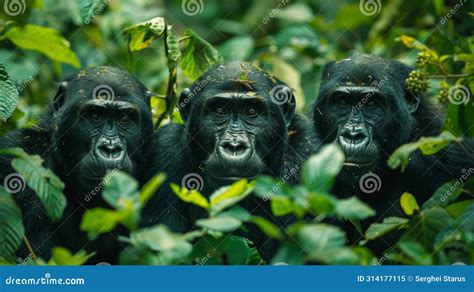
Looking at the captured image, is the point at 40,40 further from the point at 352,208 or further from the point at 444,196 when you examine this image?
the point at 352,208

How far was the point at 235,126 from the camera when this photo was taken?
9945mm

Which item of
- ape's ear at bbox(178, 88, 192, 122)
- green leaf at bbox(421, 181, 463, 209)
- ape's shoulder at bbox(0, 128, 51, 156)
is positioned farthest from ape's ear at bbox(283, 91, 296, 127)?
ape's shoulder at bbox(0, 128, 51, 156)

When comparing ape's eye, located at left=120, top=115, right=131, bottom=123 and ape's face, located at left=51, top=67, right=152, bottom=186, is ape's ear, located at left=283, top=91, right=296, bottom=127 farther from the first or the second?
ape's eye, located at left=120, top=115, right=131, bottom=123

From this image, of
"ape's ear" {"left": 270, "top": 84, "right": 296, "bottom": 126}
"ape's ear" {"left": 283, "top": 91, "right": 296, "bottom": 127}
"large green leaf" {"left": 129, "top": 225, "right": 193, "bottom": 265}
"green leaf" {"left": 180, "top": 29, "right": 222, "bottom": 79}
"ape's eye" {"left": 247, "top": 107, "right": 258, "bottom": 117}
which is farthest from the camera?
"green leaf" {"left": 180, "top": 29, "right": 222, "bottom": 79}

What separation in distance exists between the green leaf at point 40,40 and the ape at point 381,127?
10.3 feet

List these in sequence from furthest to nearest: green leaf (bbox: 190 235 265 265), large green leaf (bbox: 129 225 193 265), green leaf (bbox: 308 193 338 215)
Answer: green leaf (bbox: 190 235 265 265) → large green leaf (bbox: 129 225 193 265) → green leaf (bbox: 308 193 338 215)

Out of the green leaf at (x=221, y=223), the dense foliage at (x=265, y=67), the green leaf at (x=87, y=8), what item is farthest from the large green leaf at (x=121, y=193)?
the green leaf at (x=87, y=8)

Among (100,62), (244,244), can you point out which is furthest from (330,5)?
(244,244)

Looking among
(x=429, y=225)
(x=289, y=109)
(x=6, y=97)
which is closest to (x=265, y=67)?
(x=289, y=109)

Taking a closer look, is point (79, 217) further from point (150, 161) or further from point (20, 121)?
point (20, 121)

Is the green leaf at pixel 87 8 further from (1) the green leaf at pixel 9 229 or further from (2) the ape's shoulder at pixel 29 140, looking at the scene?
(1) the green leaf at pixel 9 229

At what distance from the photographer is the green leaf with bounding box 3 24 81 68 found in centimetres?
1098

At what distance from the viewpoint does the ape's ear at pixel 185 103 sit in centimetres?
1077

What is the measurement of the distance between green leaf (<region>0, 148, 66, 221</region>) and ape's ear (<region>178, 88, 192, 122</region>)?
2738 mm
